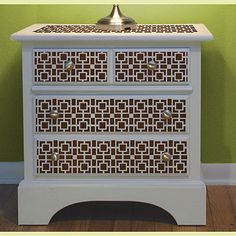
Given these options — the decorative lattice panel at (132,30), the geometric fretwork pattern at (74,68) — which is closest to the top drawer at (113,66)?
the geometric fretwork pattern at (74,68)

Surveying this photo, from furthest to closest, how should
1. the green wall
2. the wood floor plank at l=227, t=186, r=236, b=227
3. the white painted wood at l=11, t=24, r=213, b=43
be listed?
the green wall → the wood floor plank at l=227, t=186, r=236, b=227 → the white painted wood at l=11, t=24, r=213, b=43

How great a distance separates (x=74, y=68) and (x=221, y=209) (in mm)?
776

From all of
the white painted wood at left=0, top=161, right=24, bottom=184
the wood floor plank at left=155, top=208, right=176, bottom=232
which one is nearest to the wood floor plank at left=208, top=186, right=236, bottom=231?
the wood floor plank at left=155, top=208, right=176, bottom=232

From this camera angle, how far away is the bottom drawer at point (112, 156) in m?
2.30

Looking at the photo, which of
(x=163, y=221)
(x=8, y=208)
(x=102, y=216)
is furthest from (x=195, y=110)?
(x=8, y=208)

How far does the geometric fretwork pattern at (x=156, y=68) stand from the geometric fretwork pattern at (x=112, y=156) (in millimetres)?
213

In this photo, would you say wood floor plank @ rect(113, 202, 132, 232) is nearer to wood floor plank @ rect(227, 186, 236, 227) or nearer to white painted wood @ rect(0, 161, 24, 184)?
wood floor plank @ rect(227, 186, 236, 227)

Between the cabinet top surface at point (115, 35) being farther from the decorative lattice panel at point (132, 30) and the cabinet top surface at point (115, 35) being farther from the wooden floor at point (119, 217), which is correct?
the wooden floor at point (119, 217)

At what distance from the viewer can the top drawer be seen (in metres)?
2.25

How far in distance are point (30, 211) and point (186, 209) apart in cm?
53

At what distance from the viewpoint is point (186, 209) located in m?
2.33

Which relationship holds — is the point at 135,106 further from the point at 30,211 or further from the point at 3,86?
the point at 3,86

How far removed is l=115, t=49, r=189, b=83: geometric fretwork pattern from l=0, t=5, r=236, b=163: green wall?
548mm

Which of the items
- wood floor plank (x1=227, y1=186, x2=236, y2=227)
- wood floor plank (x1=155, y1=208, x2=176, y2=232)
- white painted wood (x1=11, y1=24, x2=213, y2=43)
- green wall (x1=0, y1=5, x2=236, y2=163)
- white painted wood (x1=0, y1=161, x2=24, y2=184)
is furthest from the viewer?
white painted wood (x1=0, y1=161, x2=24, y2=184)
